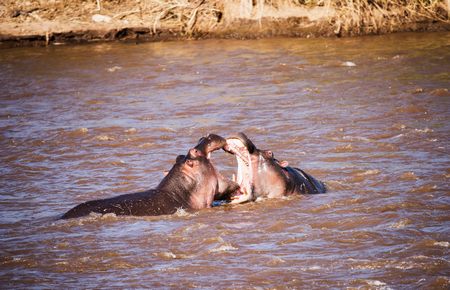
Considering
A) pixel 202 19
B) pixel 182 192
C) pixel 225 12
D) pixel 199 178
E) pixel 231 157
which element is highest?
pixel 225 12

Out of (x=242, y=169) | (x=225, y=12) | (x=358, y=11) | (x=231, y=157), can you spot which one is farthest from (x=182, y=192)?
(x=225, y=12)

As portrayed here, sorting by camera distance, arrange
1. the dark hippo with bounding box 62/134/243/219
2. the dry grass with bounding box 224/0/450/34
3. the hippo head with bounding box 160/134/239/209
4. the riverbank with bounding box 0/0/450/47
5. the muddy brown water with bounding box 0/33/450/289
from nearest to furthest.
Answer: the muddy brown water with bounding box 0/33/450/289 < the dark hippo with bounding box 62/134/243/219 < the hippo head with bounding box 160/134/239/209 < the dry grass with bounding box 224/0/450/34 < the riverbank with bounding box 0/0/450/47

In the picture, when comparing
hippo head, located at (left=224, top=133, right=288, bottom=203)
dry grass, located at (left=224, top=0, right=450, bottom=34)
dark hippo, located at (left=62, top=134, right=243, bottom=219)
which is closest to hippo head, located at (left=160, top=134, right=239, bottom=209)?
dark hippo, located at (left=62, top=134, right=243, bottom=219)

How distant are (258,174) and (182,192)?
665 millimetres

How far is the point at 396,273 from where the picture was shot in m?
5.26

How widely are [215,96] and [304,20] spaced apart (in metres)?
4.29

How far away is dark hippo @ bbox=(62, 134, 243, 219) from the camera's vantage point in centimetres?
659

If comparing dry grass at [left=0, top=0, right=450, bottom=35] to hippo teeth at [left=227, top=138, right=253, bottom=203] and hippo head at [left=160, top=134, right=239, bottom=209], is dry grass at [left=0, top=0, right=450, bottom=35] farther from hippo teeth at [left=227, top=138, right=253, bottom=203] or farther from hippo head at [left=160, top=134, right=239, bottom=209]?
hippo head at [left=160, top=134, right=239, bottom=209]

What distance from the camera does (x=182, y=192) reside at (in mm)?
6758

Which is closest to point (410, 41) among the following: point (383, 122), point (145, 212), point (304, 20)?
point (304, 20)

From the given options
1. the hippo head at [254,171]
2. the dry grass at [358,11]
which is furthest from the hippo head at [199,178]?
the dry grass at [358,11]

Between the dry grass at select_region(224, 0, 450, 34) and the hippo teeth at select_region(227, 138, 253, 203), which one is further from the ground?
the dry grass at select_region(224, 0, 450, 34)

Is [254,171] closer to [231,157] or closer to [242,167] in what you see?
[242,167]

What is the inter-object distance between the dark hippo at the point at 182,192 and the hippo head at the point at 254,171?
0.37ft
